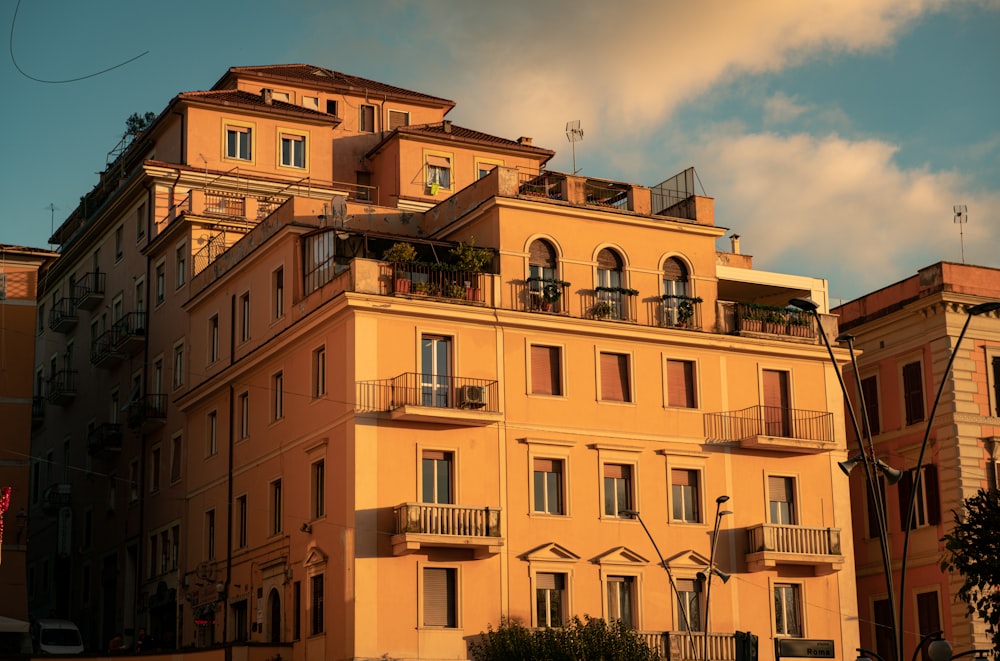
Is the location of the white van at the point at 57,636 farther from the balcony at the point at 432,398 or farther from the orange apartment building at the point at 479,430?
the balcony at the point at 432,398

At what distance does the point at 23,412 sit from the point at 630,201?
79.2ft

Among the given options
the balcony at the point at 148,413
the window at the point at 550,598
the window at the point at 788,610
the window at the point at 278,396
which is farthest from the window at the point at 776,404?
the balcony at the point at 148,413

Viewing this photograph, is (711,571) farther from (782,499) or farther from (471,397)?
(471,397)

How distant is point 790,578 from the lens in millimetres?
50000

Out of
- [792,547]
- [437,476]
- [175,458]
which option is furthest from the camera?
[175,458]

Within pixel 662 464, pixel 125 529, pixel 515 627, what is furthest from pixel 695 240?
pixel 125 529

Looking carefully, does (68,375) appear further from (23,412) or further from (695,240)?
(695,240)

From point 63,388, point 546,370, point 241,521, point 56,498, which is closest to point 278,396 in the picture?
point 241,521

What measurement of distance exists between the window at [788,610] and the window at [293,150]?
2698 cm

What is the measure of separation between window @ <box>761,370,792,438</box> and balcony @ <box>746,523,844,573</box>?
10.9ft

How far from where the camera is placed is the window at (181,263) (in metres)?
59.4

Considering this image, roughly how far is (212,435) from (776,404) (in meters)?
19.4

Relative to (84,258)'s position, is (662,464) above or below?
below

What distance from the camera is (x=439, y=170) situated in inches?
2640
